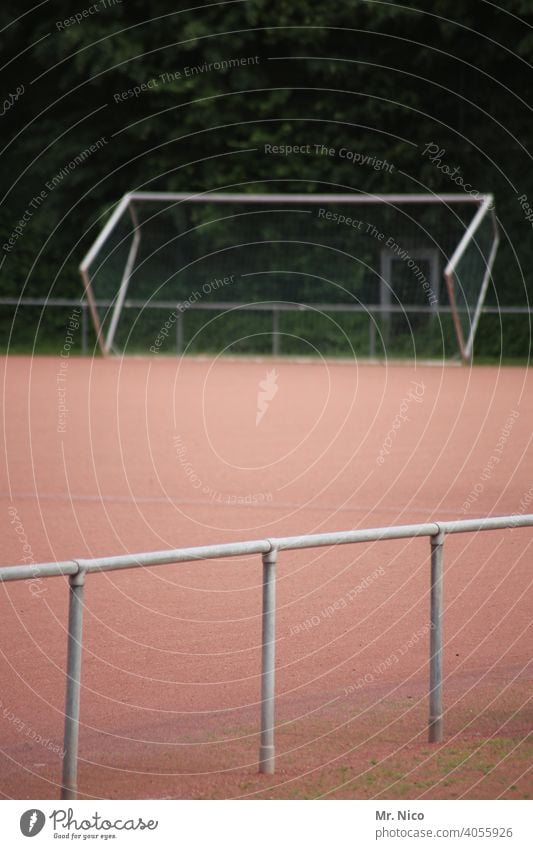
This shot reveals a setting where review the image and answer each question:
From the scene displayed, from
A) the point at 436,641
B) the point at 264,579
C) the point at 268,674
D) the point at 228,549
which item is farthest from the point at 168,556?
the point at 436,641

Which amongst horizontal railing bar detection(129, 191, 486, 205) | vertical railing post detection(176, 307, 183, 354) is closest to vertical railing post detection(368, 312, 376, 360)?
horizontal railing bar detection(129, 191, 486, 205)

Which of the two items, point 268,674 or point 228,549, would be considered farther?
A: point 268,674

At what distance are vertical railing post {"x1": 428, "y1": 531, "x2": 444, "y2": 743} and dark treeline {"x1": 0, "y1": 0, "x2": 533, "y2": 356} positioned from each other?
28567 millimetres

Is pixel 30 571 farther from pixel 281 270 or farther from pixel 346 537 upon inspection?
pixel 281 270

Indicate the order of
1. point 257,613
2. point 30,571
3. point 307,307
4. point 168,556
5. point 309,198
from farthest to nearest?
1. point 307,307
2. point 309,198
3. point 257,613
4. point 168,556
5. point 30,571

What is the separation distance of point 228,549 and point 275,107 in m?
32.2

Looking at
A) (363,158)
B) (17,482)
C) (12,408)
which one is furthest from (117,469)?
(363,158)

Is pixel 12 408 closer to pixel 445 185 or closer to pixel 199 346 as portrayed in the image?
pixel 199 346

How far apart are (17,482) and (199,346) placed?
1931cm

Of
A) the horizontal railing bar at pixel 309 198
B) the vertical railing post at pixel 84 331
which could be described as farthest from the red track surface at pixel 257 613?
the vertical railing post at pixel 84 331

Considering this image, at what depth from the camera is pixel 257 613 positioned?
27.6 ft

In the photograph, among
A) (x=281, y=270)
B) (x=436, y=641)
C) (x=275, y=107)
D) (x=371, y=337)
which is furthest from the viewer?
(x=275, y=107)

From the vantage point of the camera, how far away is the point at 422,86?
36.4m

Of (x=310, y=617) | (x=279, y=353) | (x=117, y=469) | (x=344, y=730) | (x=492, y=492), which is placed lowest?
(x=344, y=730)
